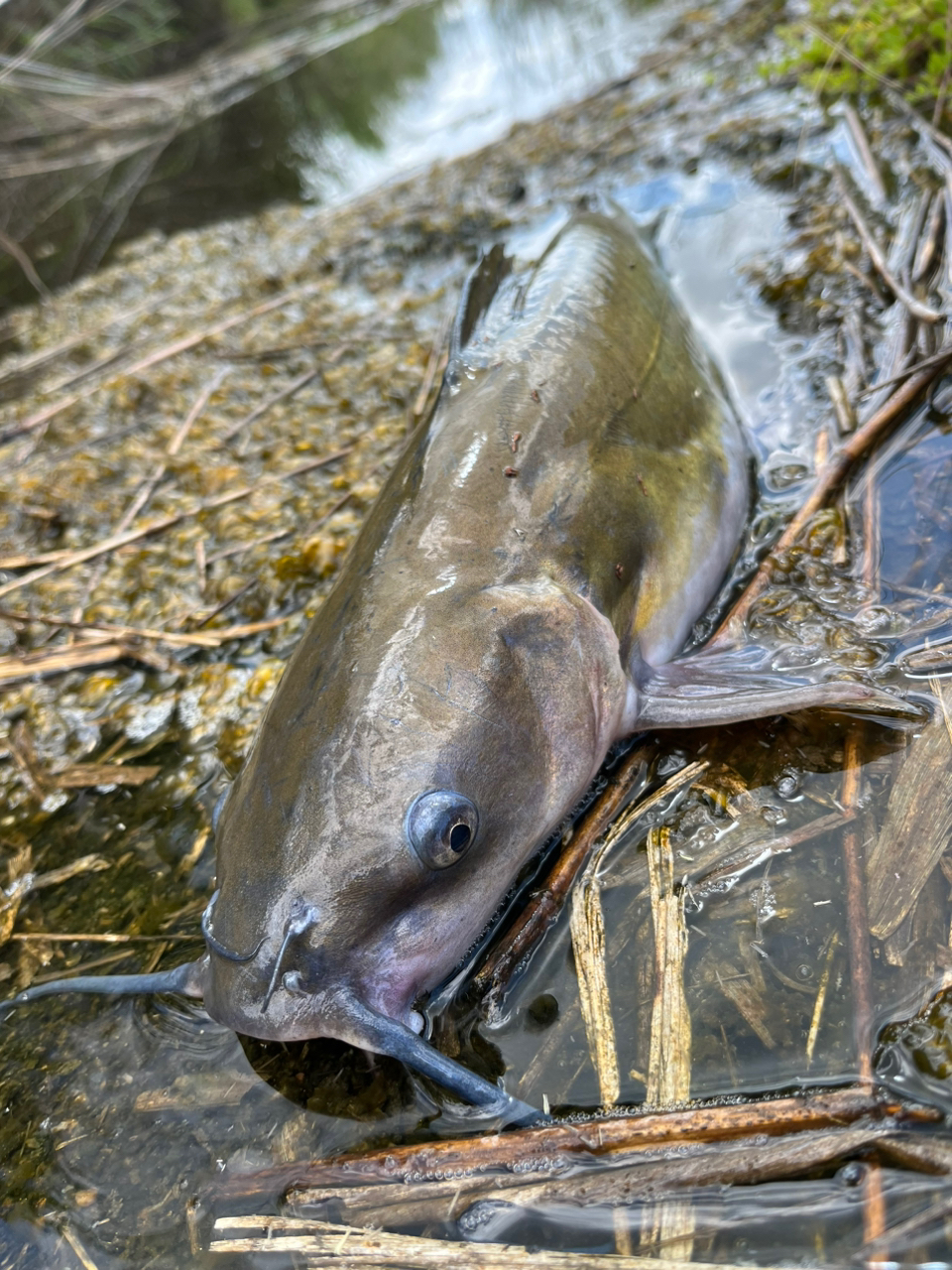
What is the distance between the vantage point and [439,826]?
1475mm

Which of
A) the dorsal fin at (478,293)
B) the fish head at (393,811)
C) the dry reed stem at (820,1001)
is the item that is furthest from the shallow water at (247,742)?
the dorsal fin at (478,293)

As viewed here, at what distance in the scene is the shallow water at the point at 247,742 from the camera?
142cm

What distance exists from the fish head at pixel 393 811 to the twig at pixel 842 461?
754mm

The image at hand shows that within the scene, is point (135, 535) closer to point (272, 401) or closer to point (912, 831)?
point (272, 401)

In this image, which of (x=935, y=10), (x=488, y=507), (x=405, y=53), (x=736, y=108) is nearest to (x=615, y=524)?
(x=488, y=507)

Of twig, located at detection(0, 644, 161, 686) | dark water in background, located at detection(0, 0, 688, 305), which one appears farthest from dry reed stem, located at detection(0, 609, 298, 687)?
dark water in background, located at detection(0, 0, 688, 305)

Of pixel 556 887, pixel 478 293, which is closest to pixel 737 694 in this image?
pixel 556 887

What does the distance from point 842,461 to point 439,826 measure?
1.74 metres

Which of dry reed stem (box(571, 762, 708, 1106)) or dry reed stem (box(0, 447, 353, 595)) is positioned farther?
dry reed stem (box(0, 447, 353, 595))

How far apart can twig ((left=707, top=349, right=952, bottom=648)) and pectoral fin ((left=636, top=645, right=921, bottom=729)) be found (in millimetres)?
261

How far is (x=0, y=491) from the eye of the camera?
14.0ft

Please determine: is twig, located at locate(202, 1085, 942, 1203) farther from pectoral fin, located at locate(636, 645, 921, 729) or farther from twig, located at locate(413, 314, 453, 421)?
twig, located at locate(413, 314, 453, 421)

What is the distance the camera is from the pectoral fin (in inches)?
69.7

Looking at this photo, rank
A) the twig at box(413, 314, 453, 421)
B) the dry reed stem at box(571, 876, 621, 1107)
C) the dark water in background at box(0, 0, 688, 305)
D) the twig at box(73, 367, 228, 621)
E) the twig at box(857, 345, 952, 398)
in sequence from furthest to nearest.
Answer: the dark water in background at box(0, 0, 688, 305) < the twig at box(413, 314, 453, 421) < the twig at box(73, 367, 228, 621) < the twig at box(857, 345, 952, 398) < the dry reed stem at box(571, 876, 621, 1107)
